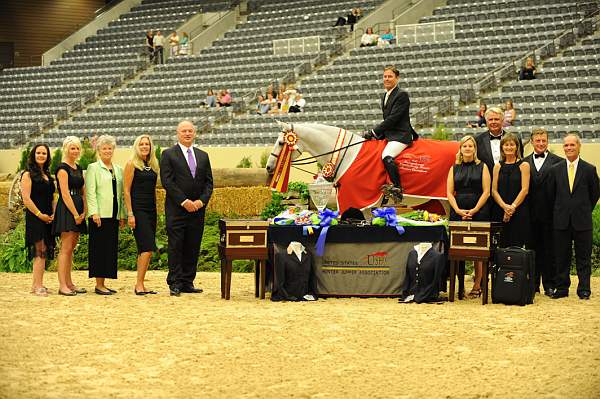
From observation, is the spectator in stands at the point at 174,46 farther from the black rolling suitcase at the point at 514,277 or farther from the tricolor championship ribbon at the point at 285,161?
the black rolling suitcase at the point at 514,277

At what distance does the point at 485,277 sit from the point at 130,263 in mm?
5903

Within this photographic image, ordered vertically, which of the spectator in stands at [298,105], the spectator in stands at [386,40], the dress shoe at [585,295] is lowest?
the dress shoe at [585,295]

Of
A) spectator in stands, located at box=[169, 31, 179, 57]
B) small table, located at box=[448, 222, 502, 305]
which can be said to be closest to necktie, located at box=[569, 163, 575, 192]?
small table, located at box=[448, 222, 502, 305]

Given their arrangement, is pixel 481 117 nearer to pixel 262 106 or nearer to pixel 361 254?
pixel 262 106

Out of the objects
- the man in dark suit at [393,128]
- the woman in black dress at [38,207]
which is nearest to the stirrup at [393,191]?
the man in dark suit at [393,128]

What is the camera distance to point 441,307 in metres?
9.17

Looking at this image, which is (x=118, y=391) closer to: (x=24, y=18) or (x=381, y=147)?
(x=381, y=147)

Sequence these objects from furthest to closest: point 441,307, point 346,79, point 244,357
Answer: point 346,79 → point 441,307 → point 244,357

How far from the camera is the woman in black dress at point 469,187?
989 cm

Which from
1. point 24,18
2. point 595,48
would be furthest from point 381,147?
point 24,18

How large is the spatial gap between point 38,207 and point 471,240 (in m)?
4.40

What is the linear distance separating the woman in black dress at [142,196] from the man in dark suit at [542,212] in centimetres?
395

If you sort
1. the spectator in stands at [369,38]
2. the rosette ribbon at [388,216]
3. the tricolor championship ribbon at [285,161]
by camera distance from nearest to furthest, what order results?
the rosette ribbon at [388,216]
the tricolor championship ribbon at [285,161]
the spectator in stands at [369,38]

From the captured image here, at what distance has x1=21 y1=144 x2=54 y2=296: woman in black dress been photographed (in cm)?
987
